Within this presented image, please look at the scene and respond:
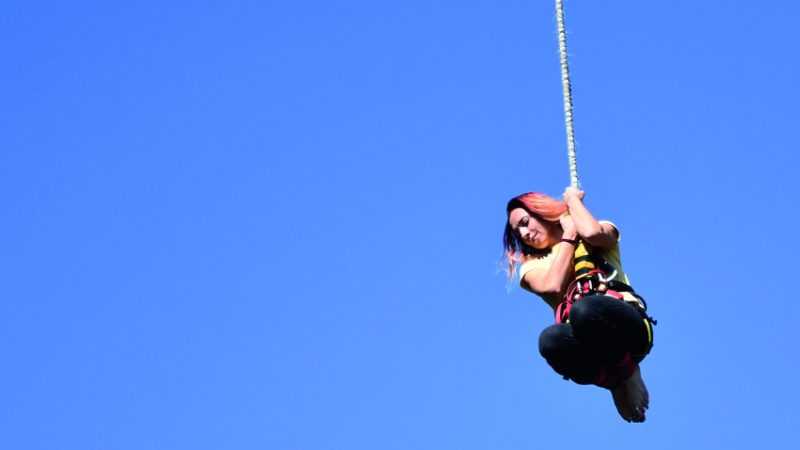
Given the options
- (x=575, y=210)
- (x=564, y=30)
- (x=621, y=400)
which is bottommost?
(x=621, y=400)

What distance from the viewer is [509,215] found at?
11172 mm

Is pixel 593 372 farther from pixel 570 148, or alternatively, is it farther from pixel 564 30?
pixel 564 30

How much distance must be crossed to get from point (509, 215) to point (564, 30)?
1.15m

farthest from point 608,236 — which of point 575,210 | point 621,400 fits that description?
point 621,400

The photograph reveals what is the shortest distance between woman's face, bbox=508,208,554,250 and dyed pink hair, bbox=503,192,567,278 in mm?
33

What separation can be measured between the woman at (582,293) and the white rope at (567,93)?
0.38 feet

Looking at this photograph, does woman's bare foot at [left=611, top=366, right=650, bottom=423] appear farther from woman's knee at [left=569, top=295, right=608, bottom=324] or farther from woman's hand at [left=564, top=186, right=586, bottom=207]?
woman's hand at [left=564, top=186, right=586, bottom=207]

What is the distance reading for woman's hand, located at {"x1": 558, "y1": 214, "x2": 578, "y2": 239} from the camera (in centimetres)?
1078

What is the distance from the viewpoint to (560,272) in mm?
10750

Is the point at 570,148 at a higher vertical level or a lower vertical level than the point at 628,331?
higher

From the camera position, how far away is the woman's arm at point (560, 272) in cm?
1075

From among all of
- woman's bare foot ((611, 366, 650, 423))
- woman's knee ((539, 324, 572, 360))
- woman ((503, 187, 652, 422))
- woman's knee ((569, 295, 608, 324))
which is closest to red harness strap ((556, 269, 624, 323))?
woman ((503, 187, 652, 422))

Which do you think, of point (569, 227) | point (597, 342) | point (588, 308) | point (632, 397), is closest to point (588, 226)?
point (569, 227)

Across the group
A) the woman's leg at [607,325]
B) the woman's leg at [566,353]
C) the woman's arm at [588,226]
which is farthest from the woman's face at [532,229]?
the woman's leg at [607,325]
